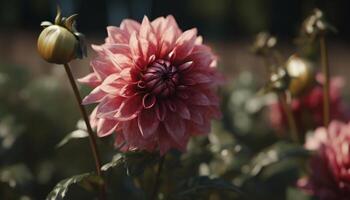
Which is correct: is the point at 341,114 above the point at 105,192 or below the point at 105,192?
below

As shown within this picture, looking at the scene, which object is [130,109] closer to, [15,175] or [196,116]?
[196,116]

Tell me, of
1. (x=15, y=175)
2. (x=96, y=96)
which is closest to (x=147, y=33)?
(x=96, y=96)

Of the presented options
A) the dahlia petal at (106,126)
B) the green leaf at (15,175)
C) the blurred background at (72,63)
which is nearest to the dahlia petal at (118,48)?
the dahlia petal at (106,126)

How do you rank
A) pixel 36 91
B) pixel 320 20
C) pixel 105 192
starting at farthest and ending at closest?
pixel 36 91
pixel 320 20
pixel 105 192

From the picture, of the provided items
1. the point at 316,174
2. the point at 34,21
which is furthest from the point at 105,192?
the point at 34,21

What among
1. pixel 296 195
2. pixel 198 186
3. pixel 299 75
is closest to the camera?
pixel 198 186

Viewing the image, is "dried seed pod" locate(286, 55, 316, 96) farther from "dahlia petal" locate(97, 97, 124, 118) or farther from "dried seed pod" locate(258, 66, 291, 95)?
"dahlia petal" locate(97, 97, 124, 118)

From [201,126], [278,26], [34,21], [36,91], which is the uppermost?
[201,126]

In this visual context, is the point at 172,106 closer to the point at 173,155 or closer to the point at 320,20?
the point at 173,155
